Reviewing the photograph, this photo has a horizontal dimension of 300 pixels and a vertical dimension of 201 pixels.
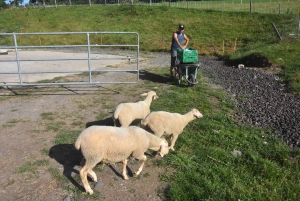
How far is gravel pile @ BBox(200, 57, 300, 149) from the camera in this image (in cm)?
701

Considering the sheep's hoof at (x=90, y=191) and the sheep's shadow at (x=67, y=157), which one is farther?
the sheep's shadow at (x=67, y=157)

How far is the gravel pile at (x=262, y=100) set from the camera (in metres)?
7.01

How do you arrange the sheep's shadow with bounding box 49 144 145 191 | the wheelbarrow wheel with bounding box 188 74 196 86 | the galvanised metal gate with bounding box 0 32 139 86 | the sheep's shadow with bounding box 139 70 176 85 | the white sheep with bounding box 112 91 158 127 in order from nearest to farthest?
the sheep's shadow with bounding box 49 144 145 191
the white sheep with bounding box 112 91 158 127
the galvanised metal gate with bounding box 0 32 139 86
the wheelbarrow wheel with bounding box 188 74 196 86
the sheep's shadow with bounding box 139 70 176 85

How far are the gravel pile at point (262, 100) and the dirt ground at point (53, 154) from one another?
3286mm

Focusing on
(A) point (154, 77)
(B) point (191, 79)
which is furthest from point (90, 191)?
(A) point (154, 77)

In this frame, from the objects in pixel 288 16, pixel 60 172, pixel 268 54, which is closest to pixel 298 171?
pixel 60 172

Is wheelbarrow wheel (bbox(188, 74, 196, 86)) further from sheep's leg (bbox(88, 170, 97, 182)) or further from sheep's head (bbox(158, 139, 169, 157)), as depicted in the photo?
sheep's leg (bbox(88, 170, 97, 182))

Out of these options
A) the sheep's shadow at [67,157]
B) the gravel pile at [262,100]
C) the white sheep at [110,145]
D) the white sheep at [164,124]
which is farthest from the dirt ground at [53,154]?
the gravel pile at [262,100]

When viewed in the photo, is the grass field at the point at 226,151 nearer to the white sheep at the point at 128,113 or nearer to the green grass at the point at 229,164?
the green grass at the point at 229,164

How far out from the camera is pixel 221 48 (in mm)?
21750

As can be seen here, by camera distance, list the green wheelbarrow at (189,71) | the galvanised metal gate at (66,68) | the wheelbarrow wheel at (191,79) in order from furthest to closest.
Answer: the wheelbarrow wheel at (191,79)
the green wheelbarrow at (189,71)
the galvanised metal gate at (66,68)

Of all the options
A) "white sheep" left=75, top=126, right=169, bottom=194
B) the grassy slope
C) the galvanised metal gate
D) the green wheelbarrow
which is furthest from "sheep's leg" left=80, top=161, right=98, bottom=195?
the grassy slope

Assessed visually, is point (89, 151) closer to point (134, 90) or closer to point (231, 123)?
point (231, 123)

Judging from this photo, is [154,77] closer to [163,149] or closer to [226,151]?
[226,151]
